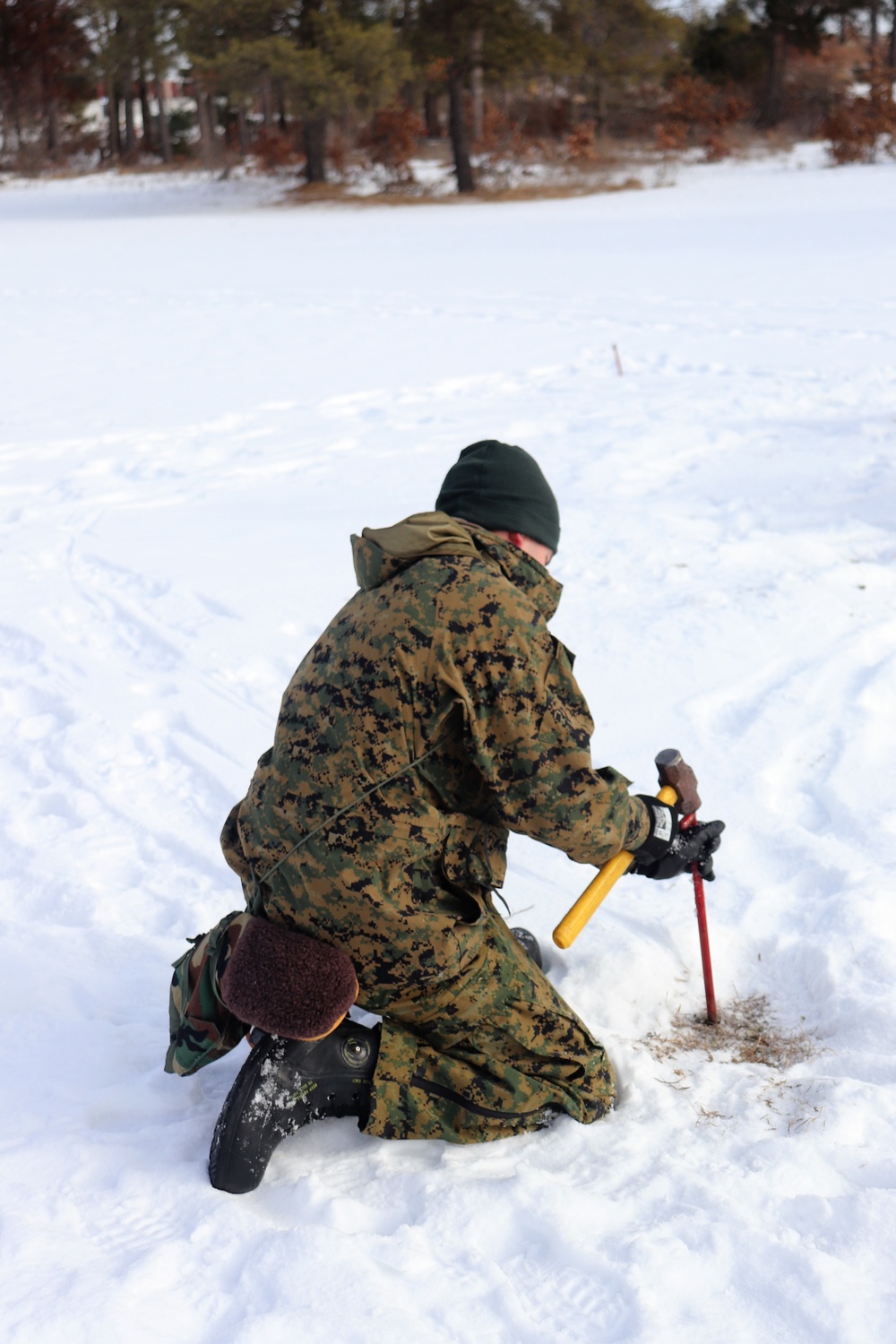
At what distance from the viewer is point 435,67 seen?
21.8 meters

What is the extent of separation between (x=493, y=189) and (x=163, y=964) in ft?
75.1

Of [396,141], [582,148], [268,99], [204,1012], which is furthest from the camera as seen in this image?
[268,99]

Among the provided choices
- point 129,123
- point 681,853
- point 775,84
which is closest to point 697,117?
point 775,84

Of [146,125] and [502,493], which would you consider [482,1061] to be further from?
[146,125]

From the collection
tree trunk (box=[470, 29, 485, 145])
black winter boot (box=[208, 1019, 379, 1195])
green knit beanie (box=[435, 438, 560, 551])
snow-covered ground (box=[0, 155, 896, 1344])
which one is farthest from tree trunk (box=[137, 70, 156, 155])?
black winter boot (box=[208, 1019, 379, 1195])

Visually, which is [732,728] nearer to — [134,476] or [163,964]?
[163,964]

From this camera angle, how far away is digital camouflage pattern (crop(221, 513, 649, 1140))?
6.53 ft

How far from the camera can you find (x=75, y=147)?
37.0 meters

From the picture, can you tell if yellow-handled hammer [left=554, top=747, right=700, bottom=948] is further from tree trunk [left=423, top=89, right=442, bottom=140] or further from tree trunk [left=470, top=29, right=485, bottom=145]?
tree trunk [left=423, top=89, right=442, bottom=140]

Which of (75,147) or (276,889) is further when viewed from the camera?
(75,147)

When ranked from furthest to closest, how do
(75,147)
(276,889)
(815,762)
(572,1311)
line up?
(75,147) → (815,762) → (276,889) → (572,1311)

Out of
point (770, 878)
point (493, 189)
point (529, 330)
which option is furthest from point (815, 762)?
point (493, 189)

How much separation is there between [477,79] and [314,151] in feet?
12.6

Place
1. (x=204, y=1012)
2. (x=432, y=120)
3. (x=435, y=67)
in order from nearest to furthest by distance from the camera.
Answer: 1. (x=204, y=1012)
2. (x=435, y=67)
3. (x=432, y=120)
